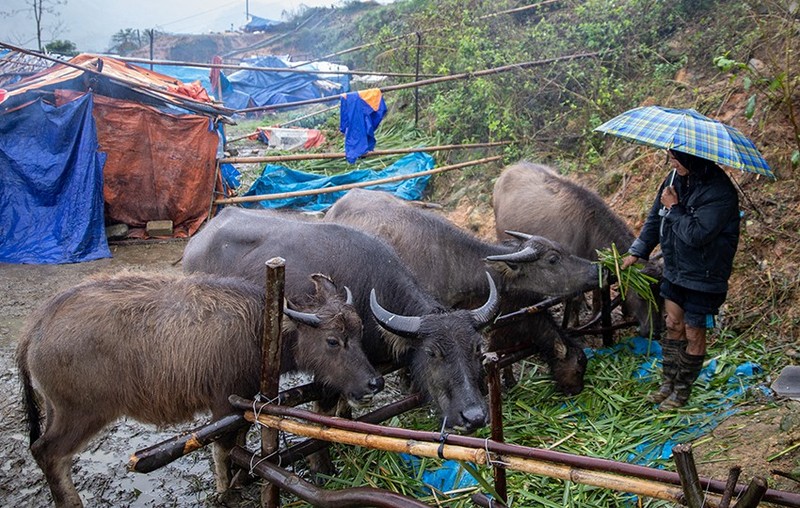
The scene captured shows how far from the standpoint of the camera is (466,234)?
5.50 metres

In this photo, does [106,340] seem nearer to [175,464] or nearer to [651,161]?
[175,464]

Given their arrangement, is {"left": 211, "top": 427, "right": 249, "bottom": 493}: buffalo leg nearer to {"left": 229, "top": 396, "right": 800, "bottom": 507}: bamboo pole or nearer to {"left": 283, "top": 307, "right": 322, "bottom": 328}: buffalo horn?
{"left": 283, "top": 307, "right": 322, "bottom": 328}: buffalo horn

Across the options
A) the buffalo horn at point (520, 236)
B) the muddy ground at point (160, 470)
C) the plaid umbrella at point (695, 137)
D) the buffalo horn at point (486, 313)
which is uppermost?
the plaid umbrella at point (695, 137)

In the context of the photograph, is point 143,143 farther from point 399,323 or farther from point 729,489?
point 729,489

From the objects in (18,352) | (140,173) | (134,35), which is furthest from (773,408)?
(134,35)

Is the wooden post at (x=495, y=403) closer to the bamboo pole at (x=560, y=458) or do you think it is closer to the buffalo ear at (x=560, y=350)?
the bamboo pole at (x=560, y=458)

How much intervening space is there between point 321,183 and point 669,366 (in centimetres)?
767

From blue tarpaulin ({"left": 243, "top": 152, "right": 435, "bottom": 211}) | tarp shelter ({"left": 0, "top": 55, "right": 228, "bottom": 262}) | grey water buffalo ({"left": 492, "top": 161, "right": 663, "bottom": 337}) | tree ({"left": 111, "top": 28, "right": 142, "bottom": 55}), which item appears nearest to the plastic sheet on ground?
grey water buffalo ({"left": 492, "top": 161, "right": 663, "bottom": 337})

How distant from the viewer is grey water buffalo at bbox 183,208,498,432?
12.1ft

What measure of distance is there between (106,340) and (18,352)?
2.32 ft

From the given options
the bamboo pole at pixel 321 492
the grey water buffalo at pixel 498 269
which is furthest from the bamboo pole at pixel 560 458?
the grey water buffalo at pixel 498 269

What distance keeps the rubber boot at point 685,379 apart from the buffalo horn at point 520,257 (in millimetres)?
1441

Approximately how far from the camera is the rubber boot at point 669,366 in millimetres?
4293

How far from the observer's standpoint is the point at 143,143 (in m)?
9.55
